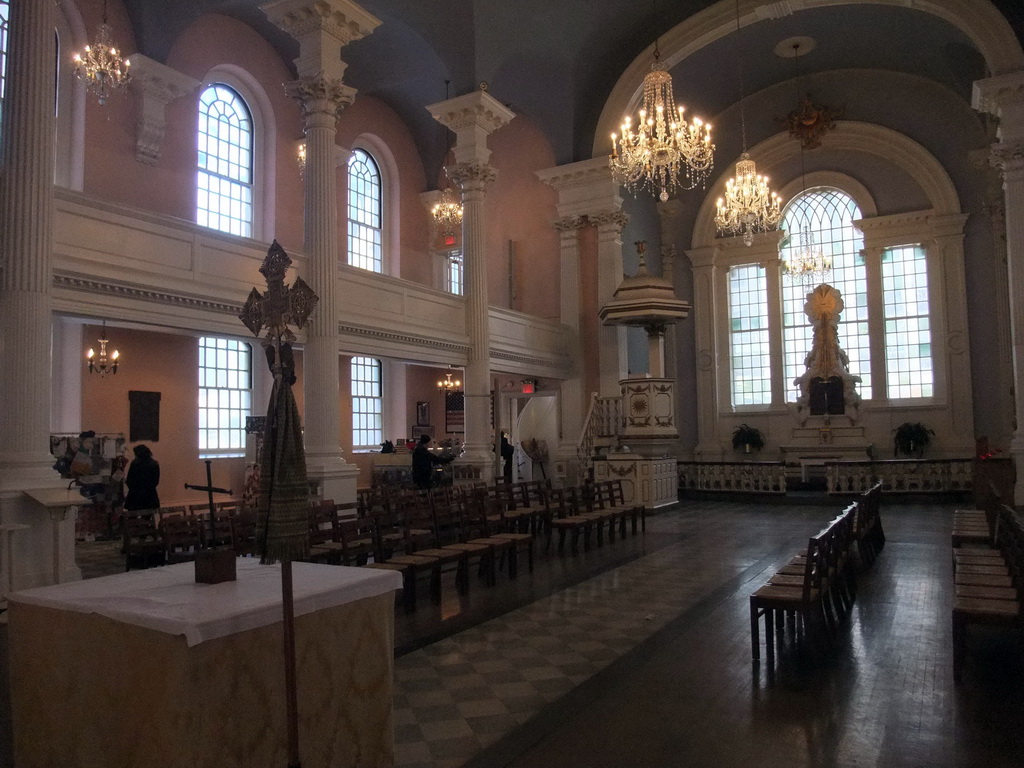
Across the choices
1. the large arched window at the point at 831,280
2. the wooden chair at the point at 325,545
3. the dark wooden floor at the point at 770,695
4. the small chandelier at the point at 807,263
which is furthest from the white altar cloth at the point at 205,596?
the large arched window at the point at 831,280

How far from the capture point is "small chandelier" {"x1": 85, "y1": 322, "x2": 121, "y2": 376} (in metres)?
12.0

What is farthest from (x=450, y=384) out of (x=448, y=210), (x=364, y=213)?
(x=364, y=213)

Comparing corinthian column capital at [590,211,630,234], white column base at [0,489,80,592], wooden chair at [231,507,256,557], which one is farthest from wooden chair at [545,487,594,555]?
corinthian column capital at [590,211,630,234]

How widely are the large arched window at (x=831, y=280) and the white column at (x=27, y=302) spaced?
1540 centimetres

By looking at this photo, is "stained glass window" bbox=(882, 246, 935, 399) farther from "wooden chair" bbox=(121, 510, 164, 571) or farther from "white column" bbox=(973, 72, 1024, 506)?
"wooden chair" bbox=(121, 510, 164, 571)

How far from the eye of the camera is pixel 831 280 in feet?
62.6

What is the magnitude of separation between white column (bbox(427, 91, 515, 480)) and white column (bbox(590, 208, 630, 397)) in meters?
3.53

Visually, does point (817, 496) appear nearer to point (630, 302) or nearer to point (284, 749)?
point (630, 302)

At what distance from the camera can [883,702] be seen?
4.08 meters

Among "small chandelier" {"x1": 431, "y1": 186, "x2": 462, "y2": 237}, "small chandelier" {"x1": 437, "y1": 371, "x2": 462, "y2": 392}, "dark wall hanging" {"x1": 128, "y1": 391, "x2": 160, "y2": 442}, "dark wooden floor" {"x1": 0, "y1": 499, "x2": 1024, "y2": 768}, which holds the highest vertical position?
"small chandelier" {"x1": 431, "y1": 186, "x2": 462, "y2": 237}

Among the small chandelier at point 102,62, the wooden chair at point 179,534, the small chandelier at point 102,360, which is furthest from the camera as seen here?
the small chandelier at point 102,360

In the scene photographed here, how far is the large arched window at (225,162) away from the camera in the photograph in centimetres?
1366

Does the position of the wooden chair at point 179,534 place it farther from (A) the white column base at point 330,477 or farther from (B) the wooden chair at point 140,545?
(A) the white column base at point 330,477

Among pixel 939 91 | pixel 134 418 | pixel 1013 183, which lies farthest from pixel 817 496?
pixel 134 418
